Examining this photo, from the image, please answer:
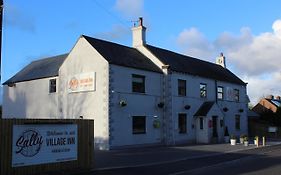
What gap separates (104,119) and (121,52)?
6.25 meters

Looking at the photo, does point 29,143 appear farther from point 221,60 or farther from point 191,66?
point 221,60

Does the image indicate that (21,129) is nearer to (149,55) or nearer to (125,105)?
(125,105)

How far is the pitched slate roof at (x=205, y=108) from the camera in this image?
3488 centimetres

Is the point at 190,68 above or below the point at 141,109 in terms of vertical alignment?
above

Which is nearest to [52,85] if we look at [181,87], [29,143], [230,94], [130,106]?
[130,106]

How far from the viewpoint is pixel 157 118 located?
31375mm

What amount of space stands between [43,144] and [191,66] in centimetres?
2498

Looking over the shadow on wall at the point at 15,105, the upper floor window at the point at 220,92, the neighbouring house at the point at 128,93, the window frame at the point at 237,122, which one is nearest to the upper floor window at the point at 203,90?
the neighbouring house at the point at 128,93

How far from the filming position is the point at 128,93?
2877 centimetres

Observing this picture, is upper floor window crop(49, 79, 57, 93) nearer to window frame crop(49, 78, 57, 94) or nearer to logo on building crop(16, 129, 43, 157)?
window frame crop(49, 78, 57, 94)

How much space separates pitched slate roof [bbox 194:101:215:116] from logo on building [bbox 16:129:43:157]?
73.3 ft

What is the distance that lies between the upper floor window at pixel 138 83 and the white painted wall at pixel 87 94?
2.70 metres

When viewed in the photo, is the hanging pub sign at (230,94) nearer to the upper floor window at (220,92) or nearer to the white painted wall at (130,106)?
the upper floor window at (220,92)

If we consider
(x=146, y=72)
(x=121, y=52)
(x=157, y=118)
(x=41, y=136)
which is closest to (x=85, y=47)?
(x=121, y=52)
